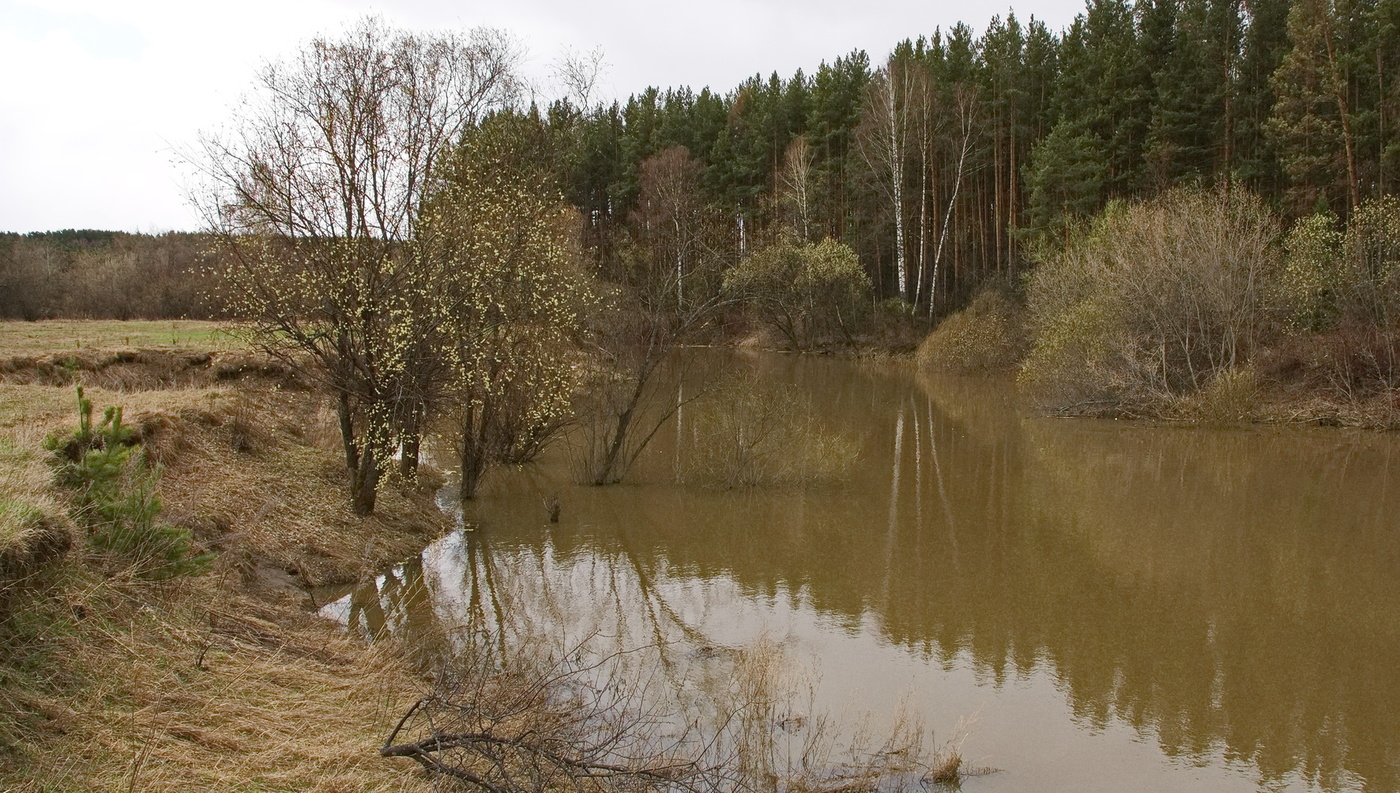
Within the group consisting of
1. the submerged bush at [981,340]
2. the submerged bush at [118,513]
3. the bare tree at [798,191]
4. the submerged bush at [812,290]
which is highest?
the bare tree at [798,191]

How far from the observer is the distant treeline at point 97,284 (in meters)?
35.0

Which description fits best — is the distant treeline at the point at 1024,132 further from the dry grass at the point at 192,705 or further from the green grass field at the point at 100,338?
the dry grass at the point at 192,705

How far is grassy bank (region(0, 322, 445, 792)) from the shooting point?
15.7 feet

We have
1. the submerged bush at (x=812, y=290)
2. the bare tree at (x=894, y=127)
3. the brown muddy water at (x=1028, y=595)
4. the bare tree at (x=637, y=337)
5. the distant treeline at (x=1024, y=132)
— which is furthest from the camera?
the bare tree at (x=894, y=127)

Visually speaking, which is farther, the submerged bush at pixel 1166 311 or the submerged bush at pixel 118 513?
the submerged bush at pixel 1166 311

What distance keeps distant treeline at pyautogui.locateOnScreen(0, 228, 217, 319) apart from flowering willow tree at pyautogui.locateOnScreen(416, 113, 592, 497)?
69.7 feet

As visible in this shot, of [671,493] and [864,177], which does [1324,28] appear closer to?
[864,177]

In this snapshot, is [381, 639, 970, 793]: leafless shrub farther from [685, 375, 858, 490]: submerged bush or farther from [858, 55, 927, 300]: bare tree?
[858, 55, 927, 300]: bare tree

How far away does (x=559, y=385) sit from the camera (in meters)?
14.5

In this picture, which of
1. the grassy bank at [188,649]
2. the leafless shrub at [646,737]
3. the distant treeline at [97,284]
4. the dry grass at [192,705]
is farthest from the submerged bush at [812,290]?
the dry grass at [192,705]

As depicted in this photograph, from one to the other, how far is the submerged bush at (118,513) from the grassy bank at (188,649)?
16 centimetres

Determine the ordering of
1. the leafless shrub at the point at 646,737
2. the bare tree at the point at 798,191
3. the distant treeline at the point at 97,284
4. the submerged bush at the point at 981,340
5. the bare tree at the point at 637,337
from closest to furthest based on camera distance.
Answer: the leafless shrub at the point at 646,737 → the bare tree at the point at 637,337 → the distant treeline at the point at 97,284 → the submerged bush at the point at 981,340 → the bare tree at the point at 798,191

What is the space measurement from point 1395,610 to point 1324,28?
2448 centimetres

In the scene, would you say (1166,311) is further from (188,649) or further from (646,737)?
(188,649)
